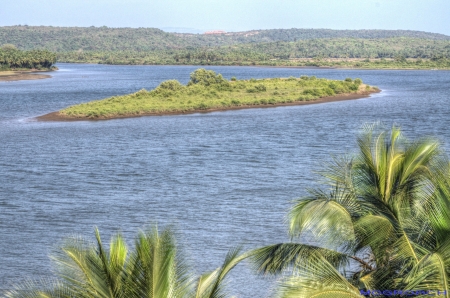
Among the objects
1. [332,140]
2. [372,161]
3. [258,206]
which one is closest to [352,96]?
[332,140]

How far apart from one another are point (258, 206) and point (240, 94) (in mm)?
55363

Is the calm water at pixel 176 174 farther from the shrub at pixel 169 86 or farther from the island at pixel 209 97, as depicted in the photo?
the shrub at pixel 169 86

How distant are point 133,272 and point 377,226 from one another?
3550mm

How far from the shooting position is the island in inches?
2660

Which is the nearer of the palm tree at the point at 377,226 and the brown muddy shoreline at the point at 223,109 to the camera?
the palm tree at the point at 377,226

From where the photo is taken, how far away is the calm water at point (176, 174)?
23.0 m

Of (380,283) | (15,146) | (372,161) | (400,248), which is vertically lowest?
(15,146)

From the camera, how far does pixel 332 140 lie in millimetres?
46500

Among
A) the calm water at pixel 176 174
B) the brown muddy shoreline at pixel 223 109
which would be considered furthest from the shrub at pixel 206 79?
the calm water at pixel 176 174

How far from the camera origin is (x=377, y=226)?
972 cm

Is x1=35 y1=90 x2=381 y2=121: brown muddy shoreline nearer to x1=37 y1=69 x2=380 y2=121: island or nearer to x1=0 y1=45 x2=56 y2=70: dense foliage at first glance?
x1=37 y1=69 x2=380 y2=121: island

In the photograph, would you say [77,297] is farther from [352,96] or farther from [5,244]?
[352,96]

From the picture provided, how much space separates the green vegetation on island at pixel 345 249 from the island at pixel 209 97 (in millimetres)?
55627

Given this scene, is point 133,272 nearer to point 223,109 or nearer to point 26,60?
point 223,109
